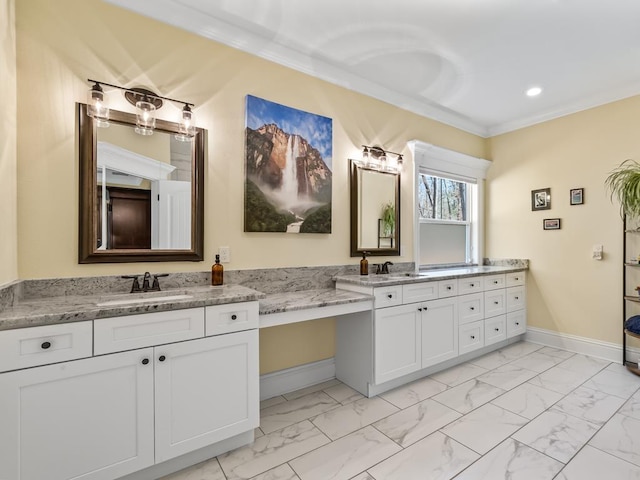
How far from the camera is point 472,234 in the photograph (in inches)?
168

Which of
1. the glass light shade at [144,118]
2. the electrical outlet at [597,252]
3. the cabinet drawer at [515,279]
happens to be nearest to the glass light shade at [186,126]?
the glass light shade at [144,118]

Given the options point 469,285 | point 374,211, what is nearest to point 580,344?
point 469,285

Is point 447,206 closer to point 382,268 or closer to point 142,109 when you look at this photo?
point 382,268

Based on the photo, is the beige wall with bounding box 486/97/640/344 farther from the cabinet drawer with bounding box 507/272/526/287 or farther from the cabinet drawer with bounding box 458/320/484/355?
the cabinet drawer with bounding box 458/320/484/355

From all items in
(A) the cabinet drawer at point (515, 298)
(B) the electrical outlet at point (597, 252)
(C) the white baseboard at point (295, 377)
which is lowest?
(C) the white baseboard at point (295, 377)

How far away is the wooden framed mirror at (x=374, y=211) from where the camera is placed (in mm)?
3002

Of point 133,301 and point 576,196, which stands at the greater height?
point 576,196

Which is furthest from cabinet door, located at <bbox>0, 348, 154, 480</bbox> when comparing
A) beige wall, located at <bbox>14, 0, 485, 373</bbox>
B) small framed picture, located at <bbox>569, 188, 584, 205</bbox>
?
small framed picture, located at <bbox>569, 188, 584, 205</bbox>

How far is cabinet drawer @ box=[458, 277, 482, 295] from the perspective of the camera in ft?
10.2

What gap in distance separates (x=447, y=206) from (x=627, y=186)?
64.2 inches

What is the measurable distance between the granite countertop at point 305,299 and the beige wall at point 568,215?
261 cm

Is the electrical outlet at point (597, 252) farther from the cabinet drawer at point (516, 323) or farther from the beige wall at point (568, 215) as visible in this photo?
the cabinet drawer at point (516, 323)

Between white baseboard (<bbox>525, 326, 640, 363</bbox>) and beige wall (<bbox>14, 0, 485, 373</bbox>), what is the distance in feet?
8.43

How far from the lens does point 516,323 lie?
12.3 ft
